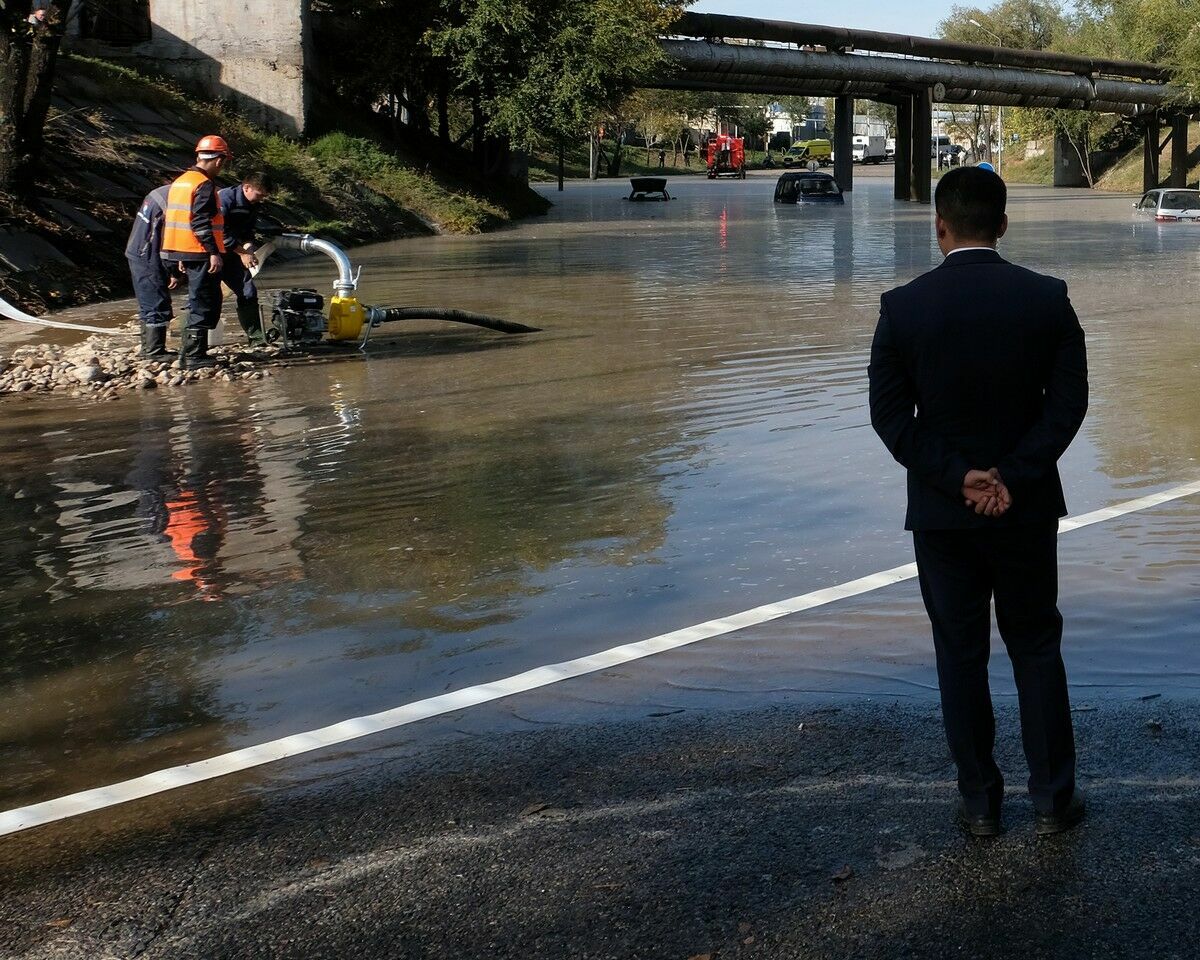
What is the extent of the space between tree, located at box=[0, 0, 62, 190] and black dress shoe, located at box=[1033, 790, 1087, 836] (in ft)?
57.6

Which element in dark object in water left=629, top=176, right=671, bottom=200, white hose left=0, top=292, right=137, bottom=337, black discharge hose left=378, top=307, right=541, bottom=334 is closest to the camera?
black discharge hose left=378, top=307, right=541, bottom=334

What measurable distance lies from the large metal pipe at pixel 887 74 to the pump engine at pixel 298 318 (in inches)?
1424

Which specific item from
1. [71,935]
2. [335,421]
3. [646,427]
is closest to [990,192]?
[71,935]

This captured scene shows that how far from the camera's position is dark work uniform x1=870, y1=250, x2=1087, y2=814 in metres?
3.80

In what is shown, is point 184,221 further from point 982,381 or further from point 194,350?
point 982,381

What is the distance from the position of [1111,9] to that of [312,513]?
86303mm

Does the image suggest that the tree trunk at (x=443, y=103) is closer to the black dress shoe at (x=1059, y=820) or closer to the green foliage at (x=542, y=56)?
the green foliage at (x=542, y=56)

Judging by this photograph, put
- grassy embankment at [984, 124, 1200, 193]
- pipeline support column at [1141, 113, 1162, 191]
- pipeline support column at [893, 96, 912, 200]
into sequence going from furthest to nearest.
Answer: grassy embankment at [984, 124, 1200, 193]
pipeline support column at [1141, 113, 1162, 191]
pipeline support column at [893, 96, 912, 200]

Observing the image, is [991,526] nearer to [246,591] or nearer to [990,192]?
[990,192]

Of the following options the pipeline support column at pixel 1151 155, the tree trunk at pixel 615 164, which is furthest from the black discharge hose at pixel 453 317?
the tree trunk at pixel 615 164

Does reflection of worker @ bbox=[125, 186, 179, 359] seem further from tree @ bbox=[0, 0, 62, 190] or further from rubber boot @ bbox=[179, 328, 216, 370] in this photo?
tree @ bbox=[0, 0, 62, 190]

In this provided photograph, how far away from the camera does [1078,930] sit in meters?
3.46

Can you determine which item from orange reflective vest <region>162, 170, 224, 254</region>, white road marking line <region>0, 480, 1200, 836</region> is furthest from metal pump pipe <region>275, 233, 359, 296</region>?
white road marking line <region>0, 480, 1200, 836</region>

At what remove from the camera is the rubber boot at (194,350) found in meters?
13.0
